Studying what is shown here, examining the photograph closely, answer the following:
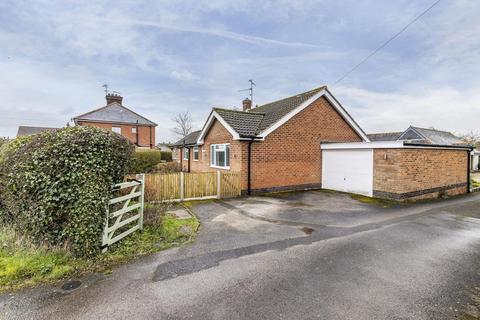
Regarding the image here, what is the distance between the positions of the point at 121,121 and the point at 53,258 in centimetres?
3413

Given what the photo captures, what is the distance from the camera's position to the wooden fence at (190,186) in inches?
356

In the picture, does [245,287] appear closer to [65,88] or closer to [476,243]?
[476,243]

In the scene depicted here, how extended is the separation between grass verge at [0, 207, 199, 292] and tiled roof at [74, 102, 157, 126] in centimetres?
3223

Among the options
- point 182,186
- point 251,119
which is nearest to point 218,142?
point 251,119

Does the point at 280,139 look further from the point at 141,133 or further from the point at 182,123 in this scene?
the point at 182,123

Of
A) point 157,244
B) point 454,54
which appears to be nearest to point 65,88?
point 157,244

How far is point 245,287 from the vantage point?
3.38 metres

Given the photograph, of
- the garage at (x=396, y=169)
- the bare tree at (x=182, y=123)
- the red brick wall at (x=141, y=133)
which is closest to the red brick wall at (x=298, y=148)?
the garage at (x=396, y=169)

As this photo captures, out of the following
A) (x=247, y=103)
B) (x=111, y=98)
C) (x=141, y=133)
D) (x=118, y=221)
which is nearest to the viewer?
(x=118, y=221)

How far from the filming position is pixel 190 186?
9.85 m

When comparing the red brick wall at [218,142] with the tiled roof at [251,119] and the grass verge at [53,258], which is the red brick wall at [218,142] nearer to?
the tiled roof at [251,119]

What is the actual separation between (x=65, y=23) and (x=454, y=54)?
18672 millimetres

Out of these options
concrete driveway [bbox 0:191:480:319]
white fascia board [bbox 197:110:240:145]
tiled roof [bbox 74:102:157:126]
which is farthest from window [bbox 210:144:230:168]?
tiled roof [bbox 74:102:157:126]

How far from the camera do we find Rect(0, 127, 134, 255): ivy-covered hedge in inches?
159
